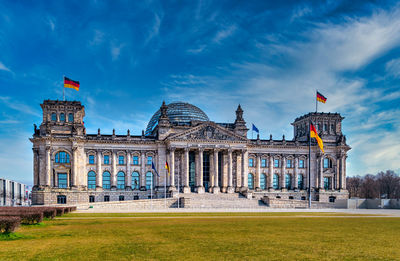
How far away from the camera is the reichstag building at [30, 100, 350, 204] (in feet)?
274

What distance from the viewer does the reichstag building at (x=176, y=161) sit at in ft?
274

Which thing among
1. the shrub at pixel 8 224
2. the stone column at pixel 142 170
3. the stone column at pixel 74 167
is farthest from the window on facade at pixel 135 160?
the shrub at pixel 8 224

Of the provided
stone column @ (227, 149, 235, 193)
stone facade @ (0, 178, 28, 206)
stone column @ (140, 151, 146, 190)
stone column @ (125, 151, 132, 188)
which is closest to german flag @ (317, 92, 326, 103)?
stone column @ (227, 149, 235, 193)

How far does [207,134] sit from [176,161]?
10341mm

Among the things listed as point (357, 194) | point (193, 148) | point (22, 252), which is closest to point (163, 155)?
point (193, 148)

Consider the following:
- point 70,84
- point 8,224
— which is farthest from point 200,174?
point 8,224

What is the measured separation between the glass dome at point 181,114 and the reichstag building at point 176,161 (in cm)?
58

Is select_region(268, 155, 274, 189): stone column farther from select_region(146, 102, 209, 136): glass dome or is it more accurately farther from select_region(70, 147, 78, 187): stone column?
select_region(70, 147, 78, 187): stone column

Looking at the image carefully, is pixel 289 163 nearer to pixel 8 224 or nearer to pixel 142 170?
pixel 142 170

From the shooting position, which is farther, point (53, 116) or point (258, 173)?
point (258, 173)

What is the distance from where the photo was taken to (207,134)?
3450 inches

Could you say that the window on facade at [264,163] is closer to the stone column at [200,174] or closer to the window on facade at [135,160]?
the stone column at [200,174]

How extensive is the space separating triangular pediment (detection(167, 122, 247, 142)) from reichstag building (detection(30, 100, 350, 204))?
236 mm

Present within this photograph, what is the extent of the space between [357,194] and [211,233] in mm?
149862
